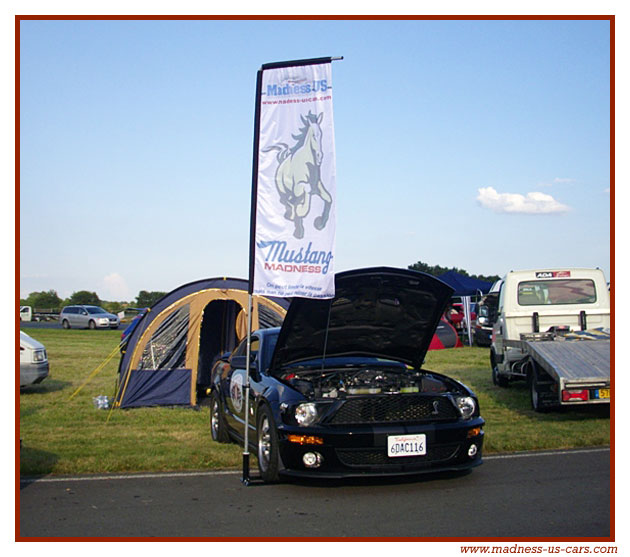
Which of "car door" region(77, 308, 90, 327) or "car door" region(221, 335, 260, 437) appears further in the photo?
"car door" region(77, 308, 90, 327)

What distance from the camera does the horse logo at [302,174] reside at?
7.59m

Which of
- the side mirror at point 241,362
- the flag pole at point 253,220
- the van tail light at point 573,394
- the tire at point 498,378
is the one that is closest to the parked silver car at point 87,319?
the tire at point 498,378

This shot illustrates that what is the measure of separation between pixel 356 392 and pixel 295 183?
2200 mm

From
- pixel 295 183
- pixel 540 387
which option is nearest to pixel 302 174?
pixel 295 183

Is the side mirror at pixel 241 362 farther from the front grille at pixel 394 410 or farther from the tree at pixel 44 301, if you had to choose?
the tree at pixel 44 301

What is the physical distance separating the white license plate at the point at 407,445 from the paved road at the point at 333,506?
0.35 m

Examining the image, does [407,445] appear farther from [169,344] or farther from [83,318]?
[83,318]

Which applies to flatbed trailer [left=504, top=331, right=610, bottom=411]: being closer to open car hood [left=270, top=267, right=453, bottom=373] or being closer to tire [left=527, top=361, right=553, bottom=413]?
tire [left=527, top=361, right=553, bottom=413]

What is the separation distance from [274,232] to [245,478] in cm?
240

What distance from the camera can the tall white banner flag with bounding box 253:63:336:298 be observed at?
24.7 ft

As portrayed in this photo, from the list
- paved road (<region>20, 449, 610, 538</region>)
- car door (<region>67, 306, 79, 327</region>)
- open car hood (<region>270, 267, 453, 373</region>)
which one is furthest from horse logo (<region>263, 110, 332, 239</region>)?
car door (<region>67, 306, 79, 327</region>)

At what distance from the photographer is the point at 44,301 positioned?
60250 millimetres

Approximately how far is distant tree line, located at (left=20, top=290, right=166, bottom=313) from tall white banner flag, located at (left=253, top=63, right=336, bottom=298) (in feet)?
171
